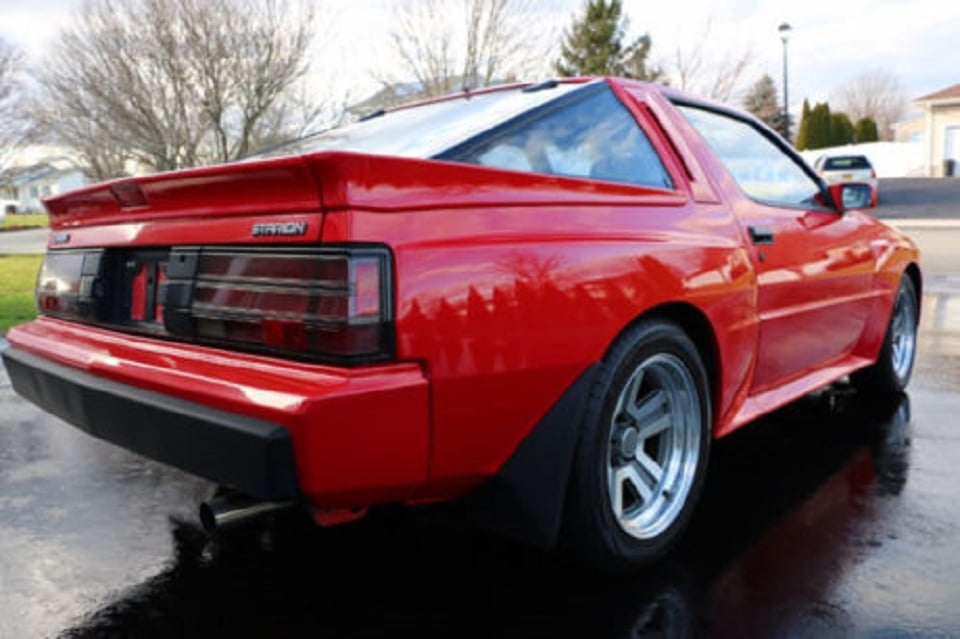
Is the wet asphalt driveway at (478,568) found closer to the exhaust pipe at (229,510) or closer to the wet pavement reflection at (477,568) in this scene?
the wet pavement reflection at (477,568)

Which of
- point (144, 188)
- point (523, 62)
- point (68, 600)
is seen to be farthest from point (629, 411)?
point (523, 62)

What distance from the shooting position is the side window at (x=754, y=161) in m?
3.29

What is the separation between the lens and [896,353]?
15.8ft

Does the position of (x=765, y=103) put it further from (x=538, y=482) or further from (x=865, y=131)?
(x=538, y=482)

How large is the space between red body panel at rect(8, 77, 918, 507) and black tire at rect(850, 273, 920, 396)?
2.05 metres

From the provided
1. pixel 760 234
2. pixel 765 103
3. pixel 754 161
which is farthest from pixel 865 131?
pixel 760 234

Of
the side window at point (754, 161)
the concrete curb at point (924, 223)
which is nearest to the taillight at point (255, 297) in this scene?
the side window at point (754, 161)

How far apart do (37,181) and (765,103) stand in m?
41.8

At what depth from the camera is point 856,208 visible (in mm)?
3998

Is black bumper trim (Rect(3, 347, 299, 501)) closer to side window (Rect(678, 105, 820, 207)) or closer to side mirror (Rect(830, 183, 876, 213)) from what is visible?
side window (Rect(678, 105, 820, 207))

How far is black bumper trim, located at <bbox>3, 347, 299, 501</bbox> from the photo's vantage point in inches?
73.0

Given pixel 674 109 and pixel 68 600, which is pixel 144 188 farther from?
pixel 674 109

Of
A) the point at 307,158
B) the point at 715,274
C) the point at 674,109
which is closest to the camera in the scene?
the point at 307,158

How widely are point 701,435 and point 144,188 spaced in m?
1.94
